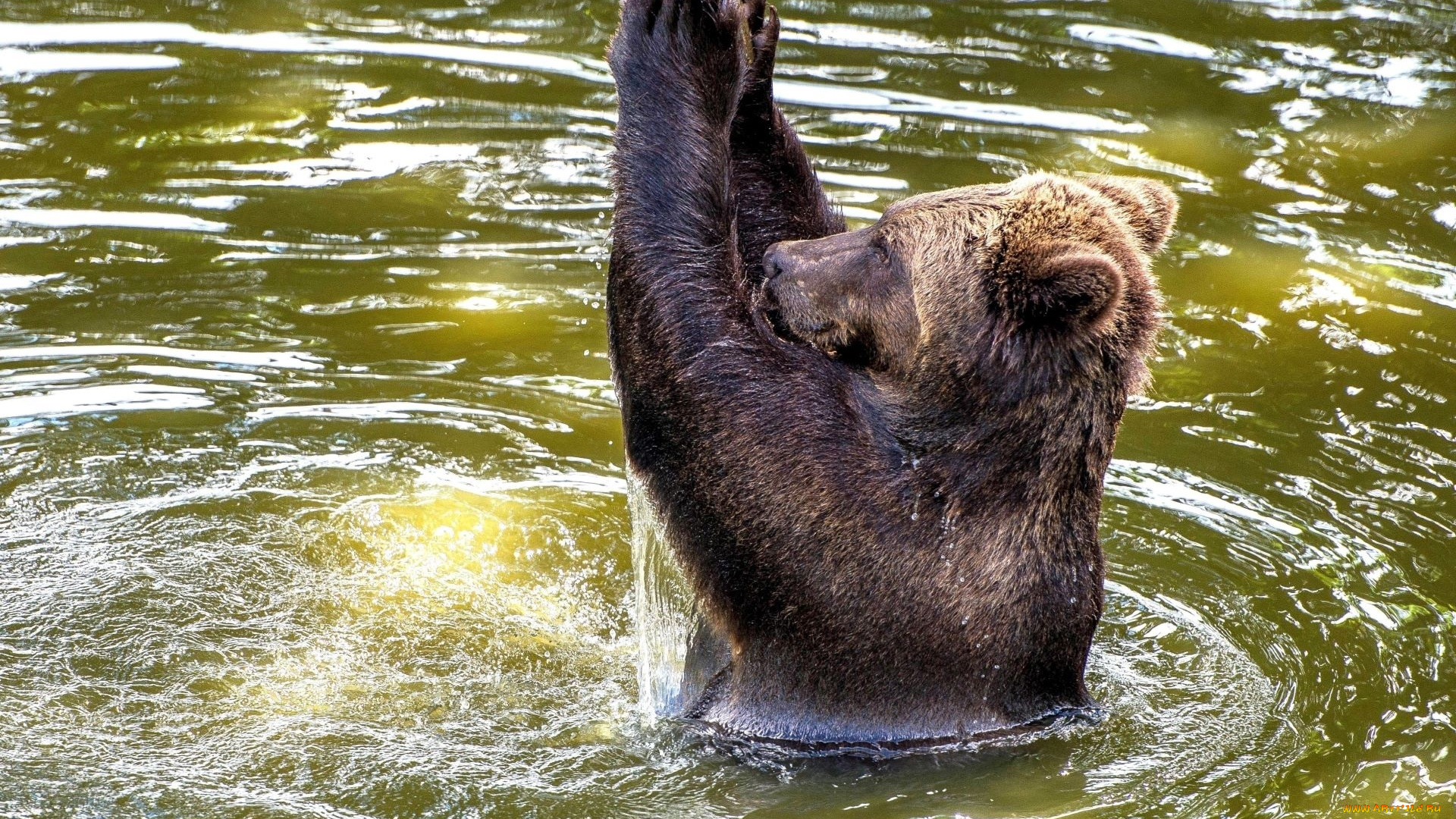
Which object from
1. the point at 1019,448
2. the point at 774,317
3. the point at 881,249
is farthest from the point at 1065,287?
the point at 774,317

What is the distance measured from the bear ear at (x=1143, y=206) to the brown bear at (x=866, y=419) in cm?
1

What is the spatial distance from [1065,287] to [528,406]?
12.4 ft

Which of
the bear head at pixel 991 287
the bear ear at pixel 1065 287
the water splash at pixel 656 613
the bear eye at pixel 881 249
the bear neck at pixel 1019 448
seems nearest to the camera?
the bear ear at pixel 1065 287

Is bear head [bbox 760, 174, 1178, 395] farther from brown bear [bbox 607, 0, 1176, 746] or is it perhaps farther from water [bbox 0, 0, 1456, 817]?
water [bbox 0, 0, 1456, 817]

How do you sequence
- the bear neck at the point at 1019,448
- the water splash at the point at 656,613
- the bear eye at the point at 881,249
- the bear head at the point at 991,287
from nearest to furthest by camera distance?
the bear head at the point at 991,287 < the bear neck at the point at 1019,448 < the bear eye at the point at 881,249 < the water splash at the point at 656,613

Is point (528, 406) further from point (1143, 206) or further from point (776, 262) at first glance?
point (1143, 206)

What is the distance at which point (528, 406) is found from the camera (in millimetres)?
8656

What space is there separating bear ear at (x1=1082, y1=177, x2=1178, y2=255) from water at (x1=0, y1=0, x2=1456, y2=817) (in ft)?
5.67

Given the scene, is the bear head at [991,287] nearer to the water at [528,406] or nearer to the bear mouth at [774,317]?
the bear mouth at [774,317]

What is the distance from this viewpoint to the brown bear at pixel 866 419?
19.6 ft

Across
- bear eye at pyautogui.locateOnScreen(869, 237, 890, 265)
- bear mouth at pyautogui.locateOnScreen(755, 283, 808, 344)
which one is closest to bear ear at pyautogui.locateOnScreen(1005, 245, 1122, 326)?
bear eye at pyautogui.locateOnScreen(869, 237, 890, 265)

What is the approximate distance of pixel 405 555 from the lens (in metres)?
7.45

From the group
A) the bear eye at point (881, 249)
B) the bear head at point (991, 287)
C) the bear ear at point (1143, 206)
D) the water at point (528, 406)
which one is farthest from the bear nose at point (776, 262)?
the water at point (528, 406)

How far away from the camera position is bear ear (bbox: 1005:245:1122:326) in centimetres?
547
